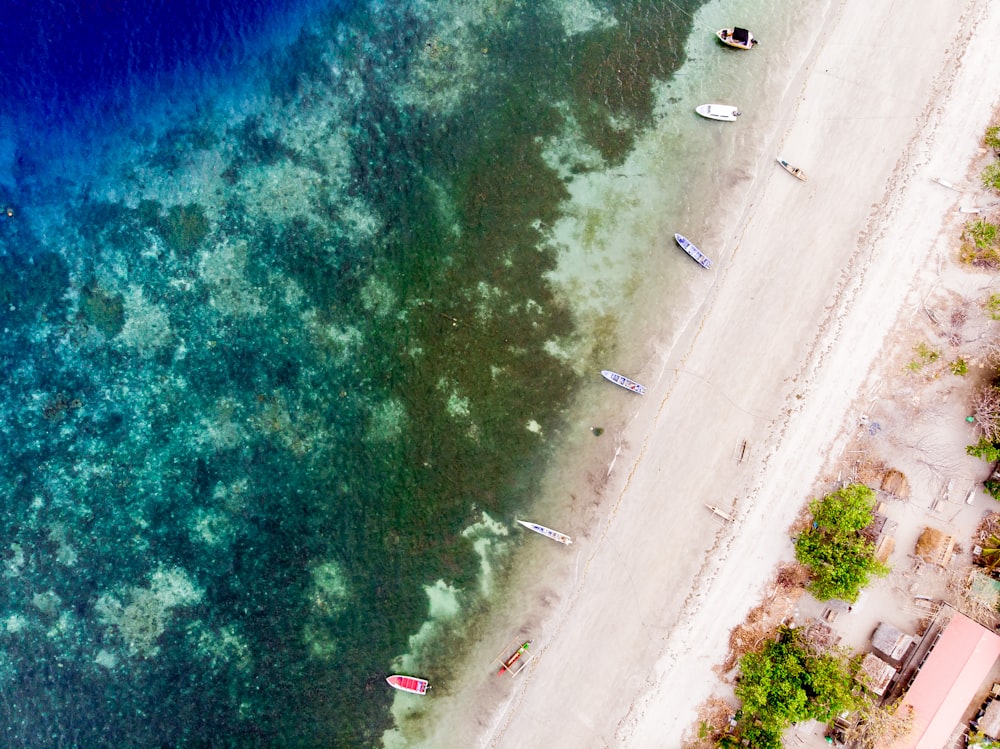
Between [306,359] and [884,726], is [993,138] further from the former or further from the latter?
[306,359]

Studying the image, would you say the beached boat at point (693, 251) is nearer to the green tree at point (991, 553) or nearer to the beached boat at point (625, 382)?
the beached boat at point (625, 382)

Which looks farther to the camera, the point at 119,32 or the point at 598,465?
the point at 119,32

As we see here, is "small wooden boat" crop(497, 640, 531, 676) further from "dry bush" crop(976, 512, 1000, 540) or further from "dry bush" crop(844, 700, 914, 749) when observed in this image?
"dry bush" crop(976, 512, 1000, 540)

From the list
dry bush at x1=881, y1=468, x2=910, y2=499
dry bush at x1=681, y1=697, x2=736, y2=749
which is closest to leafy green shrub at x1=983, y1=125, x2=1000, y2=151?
dry bush at x1=881, y1=468, x2=910, y2=499

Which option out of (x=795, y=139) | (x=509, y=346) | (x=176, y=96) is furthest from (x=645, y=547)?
(x=176, y=96)

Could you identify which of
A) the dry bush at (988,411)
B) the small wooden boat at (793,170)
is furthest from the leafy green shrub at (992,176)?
the dry bush at (988,411)

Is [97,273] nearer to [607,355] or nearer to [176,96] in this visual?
[176,96]

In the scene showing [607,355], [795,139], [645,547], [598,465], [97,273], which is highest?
[795,139]
